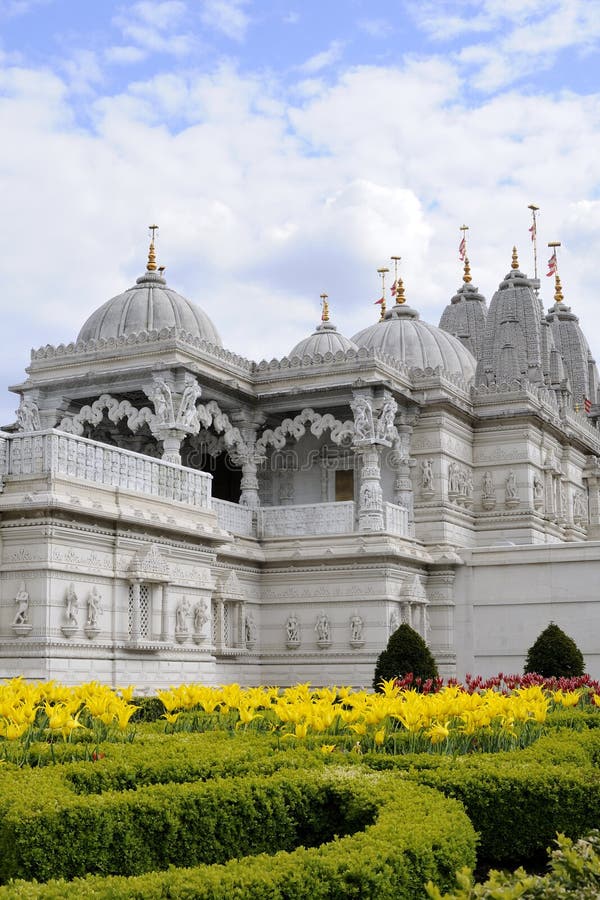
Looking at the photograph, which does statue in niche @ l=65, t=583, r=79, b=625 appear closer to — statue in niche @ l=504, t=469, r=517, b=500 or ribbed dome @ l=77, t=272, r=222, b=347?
ribbed dome @ l=77, t=272, r=222, b=347

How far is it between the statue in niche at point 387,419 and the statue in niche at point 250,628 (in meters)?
5.27

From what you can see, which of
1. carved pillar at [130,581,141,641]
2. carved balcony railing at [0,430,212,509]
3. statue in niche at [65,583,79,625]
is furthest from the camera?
carved pillar at [130,581,141,641]

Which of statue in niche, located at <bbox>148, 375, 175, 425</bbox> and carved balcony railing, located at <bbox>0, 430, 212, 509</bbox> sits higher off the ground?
statue in niche, located at <bbox>148, 375, 175, 425</bbox>

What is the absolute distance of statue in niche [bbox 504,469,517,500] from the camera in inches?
1202

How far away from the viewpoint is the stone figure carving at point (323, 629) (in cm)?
2611

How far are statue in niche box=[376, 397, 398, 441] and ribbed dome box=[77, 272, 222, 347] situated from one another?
5038mm

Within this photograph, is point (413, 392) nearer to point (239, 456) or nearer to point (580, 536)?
point (239, 456)

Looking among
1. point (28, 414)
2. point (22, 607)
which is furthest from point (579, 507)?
point (22, 607)

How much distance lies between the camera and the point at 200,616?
70.1 ft

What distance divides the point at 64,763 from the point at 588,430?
98.0ft

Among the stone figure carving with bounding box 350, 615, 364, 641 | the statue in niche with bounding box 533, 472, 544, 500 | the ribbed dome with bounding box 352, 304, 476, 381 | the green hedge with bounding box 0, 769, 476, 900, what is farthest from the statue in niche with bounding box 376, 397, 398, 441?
the green hedge with bounding box 0, 769, 476, 900

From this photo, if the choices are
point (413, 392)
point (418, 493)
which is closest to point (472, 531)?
point (418, 493)

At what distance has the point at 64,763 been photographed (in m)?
9.12

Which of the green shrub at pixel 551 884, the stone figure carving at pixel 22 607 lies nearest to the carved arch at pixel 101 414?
the stone figure carving at pixel 22 607
